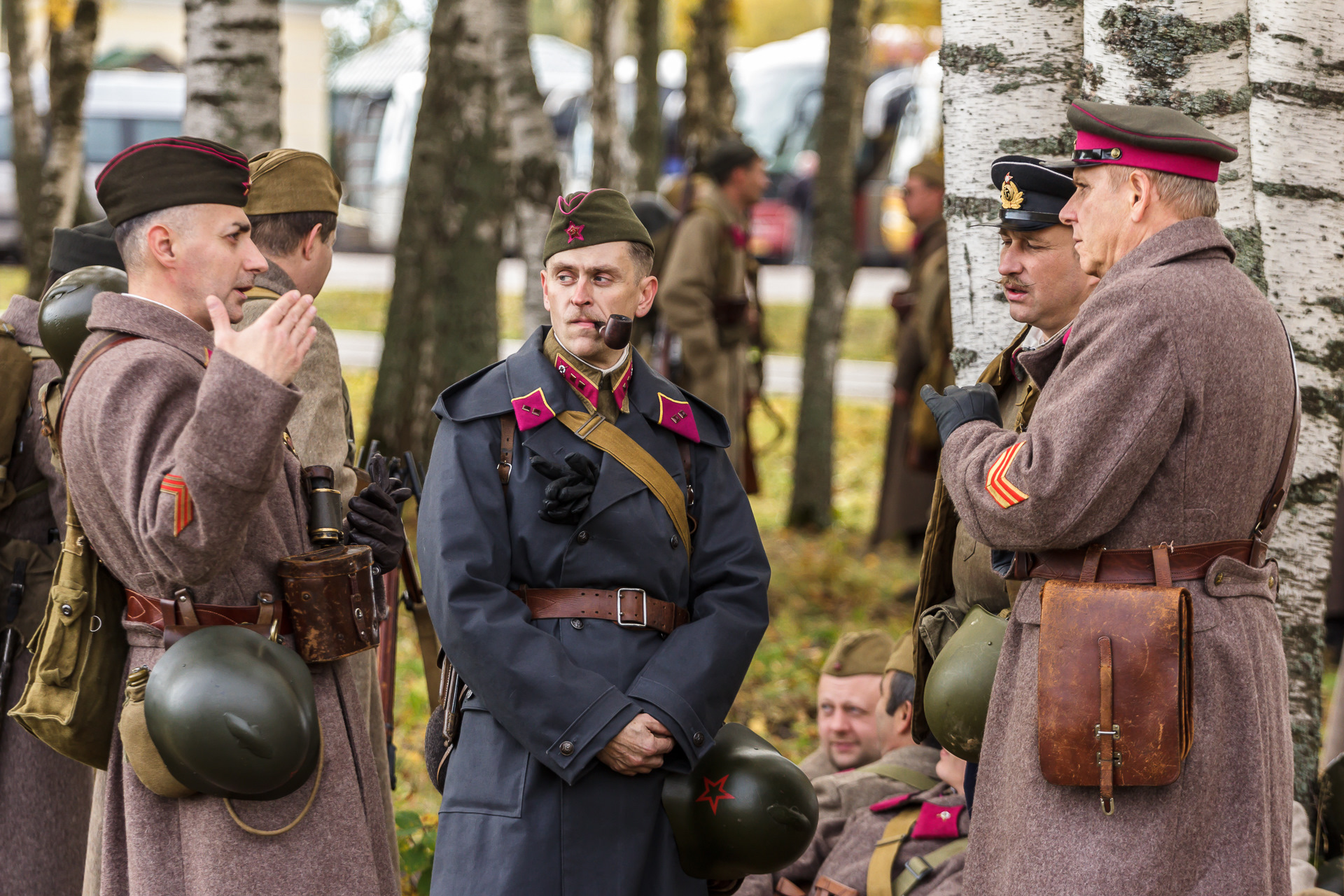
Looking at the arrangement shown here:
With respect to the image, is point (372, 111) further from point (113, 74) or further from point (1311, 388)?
point (1311, 388)

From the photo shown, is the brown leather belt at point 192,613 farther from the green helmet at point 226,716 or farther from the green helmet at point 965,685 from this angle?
the green helmet at point 965,685

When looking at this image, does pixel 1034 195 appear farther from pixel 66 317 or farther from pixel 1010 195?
pixel 66 317

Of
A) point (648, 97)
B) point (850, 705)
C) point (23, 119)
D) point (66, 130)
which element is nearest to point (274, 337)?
point (850, 705)

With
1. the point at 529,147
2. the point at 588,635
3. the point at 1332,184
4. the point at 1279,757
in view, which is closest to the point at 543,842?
the point at 588,635

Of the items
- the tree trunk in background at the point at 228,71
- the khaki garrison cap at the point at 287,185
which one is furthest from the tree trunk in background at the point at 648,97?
the khaki garrison cap at the point at 287,185

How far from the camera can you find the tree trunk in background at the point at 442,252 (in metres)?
8.47

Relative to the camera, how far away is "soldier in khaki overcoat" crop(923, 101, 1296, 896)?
2691 millimetres

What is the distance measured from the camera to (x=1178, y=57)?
3666 millimetres

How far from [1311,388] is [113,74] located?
2819cm

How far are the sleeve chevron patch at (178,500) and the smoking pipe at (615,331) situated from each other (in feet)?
3.39

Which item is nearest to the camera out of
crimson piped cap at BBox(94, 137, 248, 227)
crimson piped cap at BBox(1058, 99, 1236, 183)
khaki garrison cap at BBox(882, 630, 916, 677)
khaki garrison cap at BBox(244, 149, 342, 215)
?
crimson piped cap at BBox(1058, 99, 1236, 183)

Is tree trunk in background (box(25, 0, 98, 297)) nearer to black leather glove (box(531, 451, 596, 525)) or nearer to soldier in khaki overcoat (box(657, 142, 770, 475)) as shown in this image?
soldier in khaki overcoat (box(657, 142, 770, 475))

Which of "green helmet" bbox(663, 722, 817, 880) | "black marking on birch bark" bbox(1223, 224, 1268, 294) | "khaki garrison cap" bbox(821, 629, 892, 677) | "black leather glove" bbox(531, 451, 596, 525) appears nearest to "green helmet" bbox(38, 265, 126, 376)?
"black leather glove" bbox(531, 451, 596, 525)

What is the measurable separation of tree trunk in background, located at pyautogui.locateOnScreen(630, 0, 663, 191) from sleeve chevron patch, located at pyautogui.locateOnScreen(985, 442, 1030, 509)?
10.6 m
